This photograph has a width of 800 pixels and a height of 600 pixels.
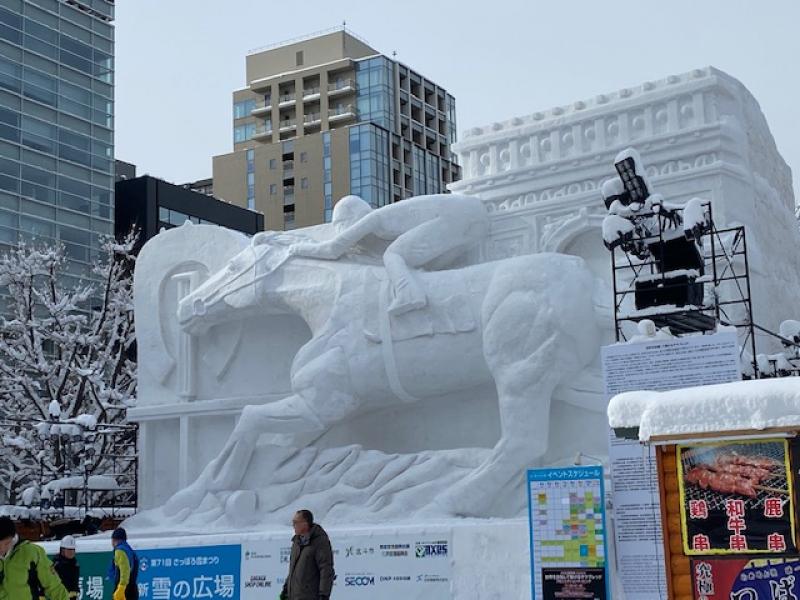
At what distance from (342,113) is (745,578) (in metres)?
55.9

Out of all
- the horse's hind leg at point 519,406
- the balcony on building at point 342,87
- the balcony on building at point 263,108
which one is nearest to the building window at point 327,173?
the balcony on building at point 342,87

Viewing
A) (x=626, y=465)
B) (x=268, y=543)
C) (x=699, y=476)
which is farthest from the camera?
(x=268, y=543)

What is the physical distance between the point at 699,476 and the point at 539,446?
5.81m

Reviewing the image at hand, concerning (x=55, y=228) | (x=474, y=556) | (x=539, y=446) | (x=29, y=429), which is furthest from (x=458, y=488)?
(x=55, y=228)

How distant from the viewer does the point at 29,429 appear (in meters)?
24.8

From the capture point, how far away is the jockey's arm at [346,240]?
14.1 metres

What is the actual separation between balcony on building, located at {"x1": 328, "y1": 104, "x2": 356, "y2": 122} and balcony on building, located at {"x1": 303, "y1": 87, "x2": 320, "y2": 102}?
106 cm

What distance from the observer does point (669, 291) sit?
10.7 meters

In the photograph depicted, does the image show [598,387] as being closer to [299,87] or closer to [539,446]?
[539,446]

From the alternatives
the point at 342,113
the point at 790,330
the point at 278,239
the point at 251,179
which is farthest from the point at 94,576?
the point at 342,113

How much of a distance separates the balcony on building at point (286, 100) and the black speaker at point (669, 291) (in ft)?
174

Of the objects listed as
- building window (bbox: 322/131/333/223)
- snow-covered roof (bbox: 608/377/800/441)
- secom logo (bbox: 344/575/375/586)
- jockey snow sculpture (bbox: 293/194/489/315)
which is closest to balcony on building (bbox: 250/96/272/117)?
building window (bbox: 322/131/333/223)

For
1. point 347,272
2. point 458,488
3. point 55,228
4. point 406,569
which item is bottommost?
point 406,569

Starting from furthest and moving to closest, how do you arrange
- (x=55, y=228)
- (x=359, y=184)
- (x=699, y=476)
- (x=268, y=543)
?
(x=359, y=184)
(x=55, y=228)
(x=268, y=543)
(x=699, y=476)
